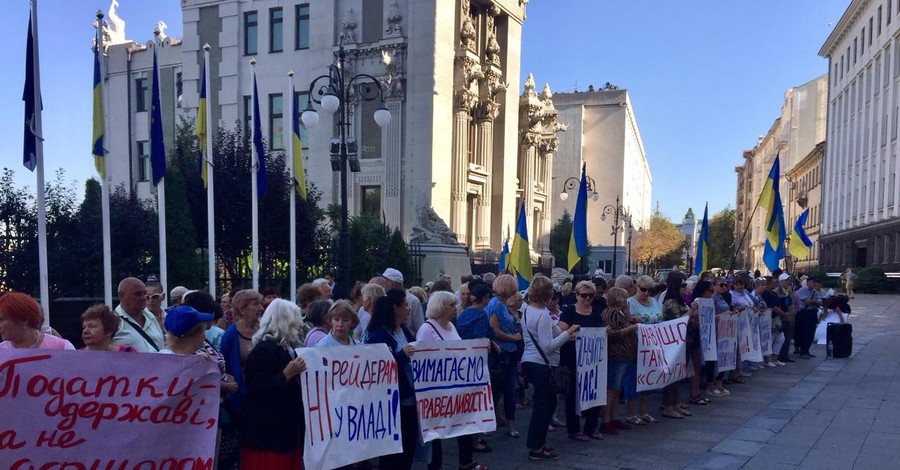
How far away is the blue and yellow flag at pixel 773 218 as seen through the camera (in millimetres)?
15398

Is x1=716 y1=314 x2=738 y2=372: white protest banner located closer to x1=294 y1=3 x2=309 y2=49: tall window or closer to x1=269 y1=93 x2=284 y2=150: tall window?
x1=269 y1=93 x2=284 y2=150: tall window

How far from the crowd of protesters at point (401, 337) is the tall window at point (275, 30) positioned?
24378mm

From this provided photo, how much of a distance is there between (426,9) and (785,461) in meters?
24.6

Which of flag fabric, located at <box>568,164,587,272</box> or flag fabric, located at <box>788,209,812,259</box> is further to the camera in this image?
flag fabric, located at <box>788,209,812,259</box>

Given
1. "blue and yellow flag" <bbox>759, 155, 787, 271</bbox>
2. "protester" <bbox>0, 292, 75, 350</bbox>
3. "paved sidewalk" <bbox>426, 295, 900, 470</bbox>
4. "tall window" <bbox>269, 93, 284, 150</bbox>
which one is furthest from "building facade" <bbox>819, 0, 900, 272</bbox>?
"protester" <bbox>0, 292, 75, 350</bbox>

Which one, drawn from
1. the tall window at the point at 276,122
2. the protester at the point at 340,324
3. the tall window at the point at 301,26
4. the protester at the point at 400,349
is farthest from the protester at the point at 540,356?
the tall window at the point at 301,26

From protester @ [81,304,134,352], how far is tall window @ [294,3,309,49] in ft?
94.1

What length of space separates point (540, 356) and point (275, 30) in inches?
1136

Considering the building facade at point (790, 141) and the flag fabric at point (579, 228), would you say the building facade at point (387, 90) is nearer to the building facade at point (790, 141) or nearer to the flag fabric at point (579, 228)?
the flag fabric at point (579, 228)

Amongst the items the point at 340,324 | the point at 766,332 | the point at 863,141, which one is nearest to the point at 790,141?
the point at 863,141

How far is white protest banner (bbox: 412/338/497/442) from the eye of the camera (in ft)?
19.7

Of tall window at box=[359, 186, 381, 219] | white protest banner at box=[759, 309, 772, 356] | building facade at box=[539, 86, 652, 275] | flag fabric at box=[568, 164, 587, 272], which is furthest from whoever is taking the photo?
building facade at box=[539, 86, 652, 275]

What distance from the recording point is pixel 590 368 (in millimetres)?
7652

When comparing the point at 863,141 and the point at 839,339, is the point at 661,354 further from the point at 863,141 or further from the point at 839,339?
the point at 863,141
